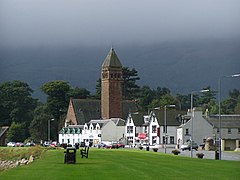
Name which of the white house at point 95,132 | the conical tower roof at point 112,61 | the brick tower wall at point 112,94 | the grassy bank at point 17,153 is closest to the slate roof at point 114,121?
the white house at point 95,132

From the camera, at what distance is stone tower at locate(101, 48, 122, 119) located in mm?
183625

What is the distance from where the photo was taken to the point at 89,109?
18675cm

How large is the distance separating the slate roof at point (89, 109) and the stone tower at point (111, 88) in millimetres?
2458

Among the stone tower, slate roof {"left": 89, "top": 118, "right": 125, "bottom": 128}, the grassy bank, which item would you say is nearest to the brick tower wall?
the stone tower

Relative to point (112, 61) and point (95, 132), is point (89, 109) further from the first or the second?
point (95, 132)

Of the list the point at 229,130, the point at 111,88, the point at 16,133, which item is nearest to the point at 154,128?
the point at 229,130

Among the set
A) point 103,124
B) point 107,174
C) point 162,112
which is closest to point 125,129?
point 103,124

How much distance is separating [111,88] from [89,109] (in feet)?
28.1

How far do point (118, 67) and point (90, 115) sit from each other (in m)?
15.7

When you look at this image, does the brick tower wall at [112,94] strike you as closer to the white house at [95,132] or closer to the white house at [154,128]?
the white house at [95,132]

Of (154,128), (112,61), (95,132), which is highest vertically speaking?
(112,61)

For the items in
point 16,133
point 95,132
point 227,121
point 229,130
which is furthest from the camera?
point 95,132

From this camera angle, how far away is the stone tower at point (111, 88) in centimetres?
18362

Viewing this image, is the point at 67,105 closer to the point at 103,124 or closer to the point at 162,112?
the point at 103,124
